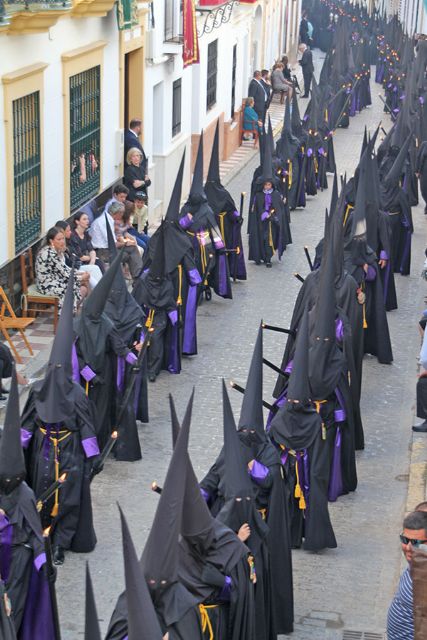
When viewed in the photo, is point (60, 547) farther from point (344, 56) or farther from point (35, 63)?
point (344, 56)

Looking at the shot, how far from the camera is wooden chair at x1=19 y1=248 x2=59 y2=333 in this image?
14680 millimetres

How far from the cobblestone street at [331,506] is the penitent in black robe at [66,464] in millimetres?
221

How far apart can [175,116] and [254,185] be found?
4.34 m

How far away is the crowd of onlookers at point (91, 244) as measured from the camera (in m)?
14.4

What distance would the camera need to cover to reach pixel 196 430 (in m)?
12.4

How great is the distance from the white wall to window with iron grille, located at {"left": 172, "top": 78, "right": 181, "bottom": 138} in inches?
130

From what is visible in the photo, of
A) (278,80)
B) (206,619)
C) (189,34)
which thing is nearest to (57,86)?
(189,34)

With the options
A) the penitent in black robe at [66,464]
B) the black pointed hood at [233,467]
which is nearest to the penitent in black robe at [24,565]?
the black pointed hood at [233,467]

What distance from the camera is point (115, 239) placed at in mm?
15703

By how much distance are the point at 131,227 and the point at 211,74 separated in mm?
9572

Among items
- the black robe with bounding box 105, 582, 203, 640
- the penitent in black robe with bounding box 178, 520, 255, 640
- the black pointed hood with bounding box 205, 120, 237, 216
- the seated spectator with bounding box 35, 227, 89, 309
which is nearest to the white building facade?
the seated spectator with bounding box 35, 227, 89, 309

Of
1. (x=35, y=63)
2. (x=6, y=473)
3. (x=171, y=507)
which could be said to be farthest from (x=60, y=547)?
(x=35, y=63)

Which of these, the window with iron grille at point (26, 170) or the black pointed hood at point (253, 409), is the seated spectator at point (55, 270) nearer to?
the window with iron grille at point (26, 170)

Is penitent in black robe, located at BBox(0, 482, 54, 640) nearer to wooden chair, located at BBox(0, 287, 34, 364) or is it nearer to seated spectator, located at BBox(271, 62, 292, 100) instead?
wooden chair, located at BBox(0, 287, 34, 364)
